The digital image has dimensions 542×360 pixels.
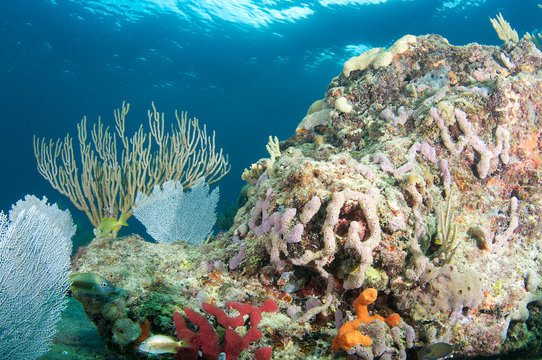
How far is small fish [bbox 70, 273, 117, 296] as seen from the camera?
2.28m

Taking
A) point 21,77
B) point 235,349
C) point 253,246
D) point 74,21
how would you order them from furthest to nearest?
point 21,77
point 74,21
point 253,246
point 235,349

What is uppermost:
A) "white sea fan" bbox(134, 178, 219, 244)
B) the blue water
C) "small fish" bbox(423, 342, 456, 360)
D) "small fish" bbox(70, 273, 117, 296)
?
the blue water

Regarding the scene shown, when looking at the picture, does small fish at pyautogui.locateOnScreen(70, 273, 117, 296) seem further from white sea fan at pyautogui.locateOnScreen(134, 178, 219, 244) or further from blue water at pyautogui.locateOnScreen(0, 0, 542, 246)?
blue water at pyautogui.locateOnScreen(0, 0, 542, 246)

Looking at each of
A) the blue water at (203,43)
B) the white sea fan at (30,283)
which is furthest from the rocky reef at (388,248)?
the blue water at (203,43)

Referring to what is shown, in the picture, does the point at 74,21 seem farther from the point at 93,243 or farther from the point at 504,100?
the point at 504,100

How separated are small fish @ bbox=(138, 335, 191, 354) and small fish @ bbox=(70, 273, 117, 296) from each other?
0.83 metres

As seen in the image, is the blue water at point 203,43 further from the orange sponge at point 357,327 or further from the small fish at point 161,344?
the small fish at point 161,344

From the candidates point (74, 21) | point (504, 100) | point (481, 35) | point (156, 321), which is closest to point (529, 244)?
point (504, 100)

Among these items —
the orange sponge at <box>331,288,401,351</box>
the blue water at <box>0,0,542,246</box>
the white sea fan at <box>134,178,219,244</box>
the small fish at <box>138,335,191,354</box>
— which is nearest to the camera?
the small fish at <box>138,335,191,354</box>

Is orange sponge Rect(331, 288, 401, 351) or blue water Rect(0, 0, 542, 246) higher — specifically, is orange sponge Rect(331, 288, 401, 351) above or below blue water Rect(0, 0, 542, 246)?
below

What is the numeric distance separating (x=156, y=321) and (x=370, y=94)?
4.94m

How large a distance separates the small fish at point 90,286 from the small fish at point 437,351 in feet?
8.92

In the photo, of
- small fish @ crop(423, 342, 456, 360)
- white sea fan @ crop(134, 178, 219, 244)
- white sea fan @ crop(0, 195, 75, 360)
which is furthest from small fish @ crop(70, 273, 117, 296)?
small fish @ crop(423, 342, 456, 360)

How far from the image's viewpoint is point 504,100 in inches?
164
